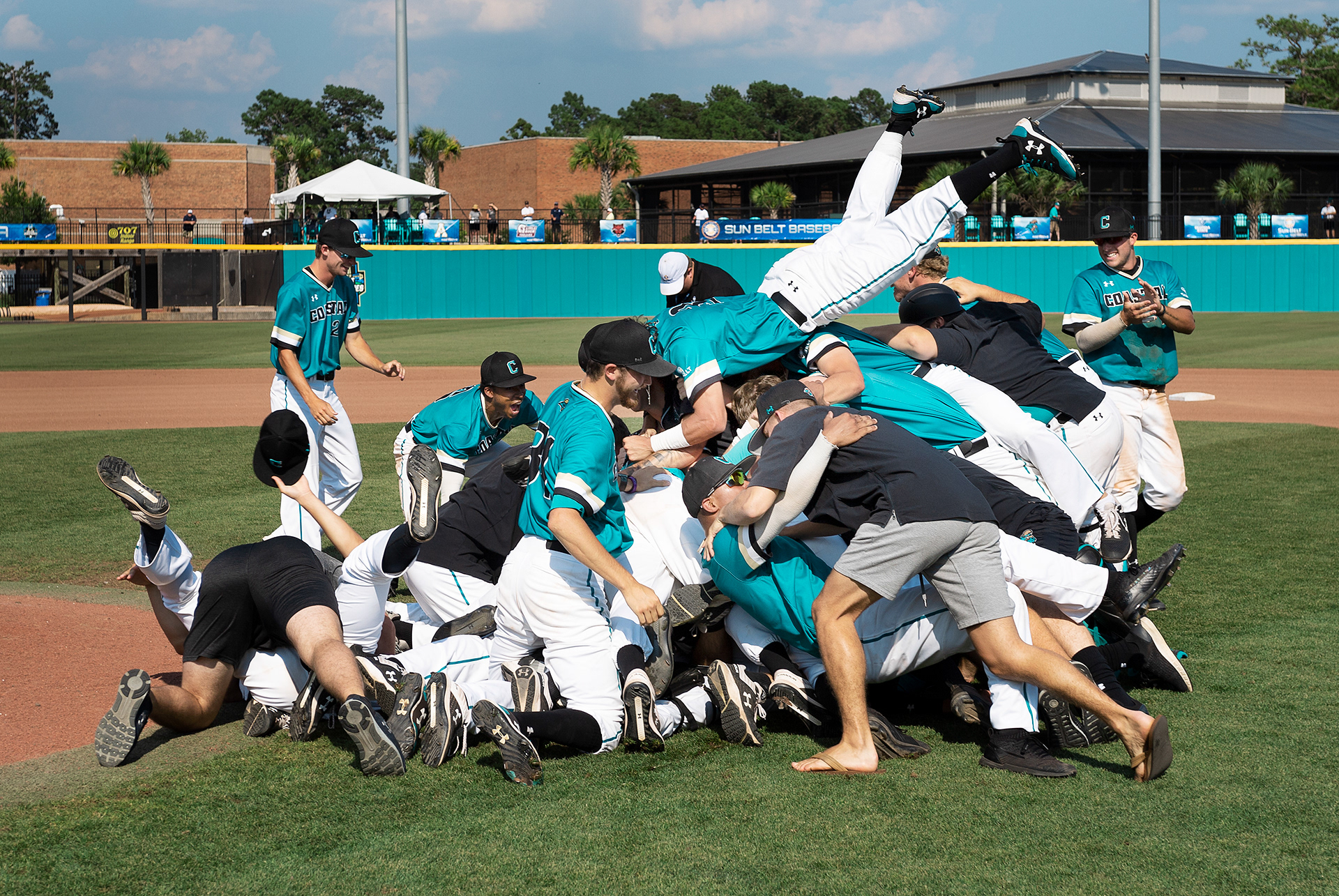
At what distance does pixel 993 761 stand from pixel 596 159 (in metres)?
59.7

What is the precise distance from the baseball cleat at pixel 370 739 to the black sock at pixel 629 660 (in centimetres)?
94

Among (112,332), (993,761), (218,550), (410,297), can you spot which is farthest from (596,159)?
(993,761)

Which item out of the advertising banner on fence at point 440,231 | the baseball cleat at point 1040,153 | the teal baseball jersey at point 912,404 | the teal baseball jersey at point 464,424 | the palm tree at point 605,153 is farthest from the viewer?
the palm tree at point 605,153

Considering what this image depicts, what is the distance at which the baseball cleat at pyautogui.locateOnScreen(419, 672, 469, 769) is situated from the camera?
14.7ft

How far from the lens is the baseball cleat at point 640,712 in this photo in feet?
15.0

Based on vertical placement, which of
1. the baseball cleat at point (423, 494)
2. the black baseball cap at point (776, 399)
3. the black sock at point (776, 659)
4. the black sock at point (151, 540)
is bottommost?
the black sock at point (776, 659)

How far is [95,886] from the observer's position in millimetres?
3486

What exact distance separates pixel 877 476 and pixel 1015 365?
2.34m

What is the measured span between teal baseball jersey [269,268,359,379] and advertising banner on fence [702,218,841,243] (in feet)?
93.1

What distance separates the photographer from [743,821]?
391 centimetres

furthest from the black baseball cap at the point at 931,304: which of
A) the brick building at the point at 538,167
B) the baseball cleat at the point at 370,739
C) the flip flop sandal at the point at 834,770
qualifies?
the brick building at the point at 538,167

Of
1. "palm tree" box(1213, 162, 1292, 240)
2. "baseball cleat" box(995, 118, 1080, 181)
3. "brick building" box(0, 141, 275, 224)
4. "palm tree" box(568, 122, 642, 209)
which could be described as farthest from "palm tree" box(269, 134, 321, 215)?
"baseball cleat" box(995, 118, 1080, 181)

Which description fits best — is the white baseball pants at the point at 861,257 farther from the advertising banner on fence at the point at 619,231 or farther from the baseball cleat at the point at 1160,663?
the advertising banner on fence at the point at 619,231

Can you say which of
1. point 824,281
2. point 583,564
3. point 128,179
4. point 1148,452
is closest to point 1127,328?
point 1148,452
